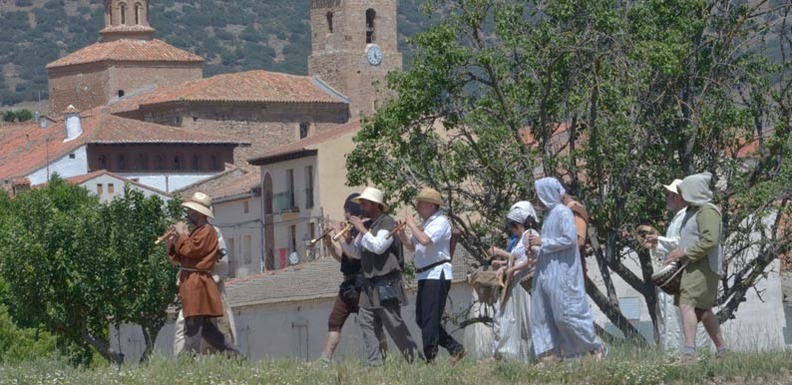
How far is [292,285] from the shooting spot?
4797 cm

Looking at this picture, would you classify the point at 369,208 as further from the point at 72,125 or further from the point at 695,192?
the point at 72,125

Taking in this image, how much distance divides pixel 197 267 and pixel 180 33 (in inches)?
6167

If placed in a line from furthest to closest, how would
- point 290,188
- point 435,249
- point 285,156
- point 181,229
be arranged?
point 290,188
point 285,156
point 181,229
point 435,249

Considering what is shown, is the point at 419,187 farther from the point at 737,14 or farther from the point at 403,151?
the point at 737,14

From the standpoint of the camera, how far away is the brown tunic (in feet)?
48.4

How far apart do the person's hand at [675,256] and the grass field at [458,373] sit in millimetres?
700

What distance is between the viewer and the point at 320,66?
3957 inches

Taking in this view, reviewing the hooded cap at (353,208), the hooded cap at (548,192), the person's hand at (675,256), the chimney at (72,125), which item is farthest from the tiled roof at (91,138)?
the person's hand at (675,256)

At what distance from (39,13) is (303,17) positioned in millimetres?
25439

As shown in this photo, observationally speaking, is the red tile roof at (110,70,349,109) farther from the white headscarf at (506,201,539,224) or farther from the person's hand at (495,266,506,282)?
the white headscarf at (506,201,539,224)

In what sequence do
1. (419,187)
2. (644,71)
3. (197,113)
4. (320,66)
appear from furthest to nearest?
(320,66) → (197,113) → (419,187) → (644,71)

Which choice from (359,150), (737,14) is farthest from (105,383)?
(359,150)

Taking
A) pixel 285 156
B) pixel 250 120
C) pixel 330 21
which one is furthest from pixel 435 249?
pixel 330 21

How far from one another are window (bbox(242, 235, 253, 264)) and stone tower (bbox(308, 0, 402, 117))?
1021 inches
